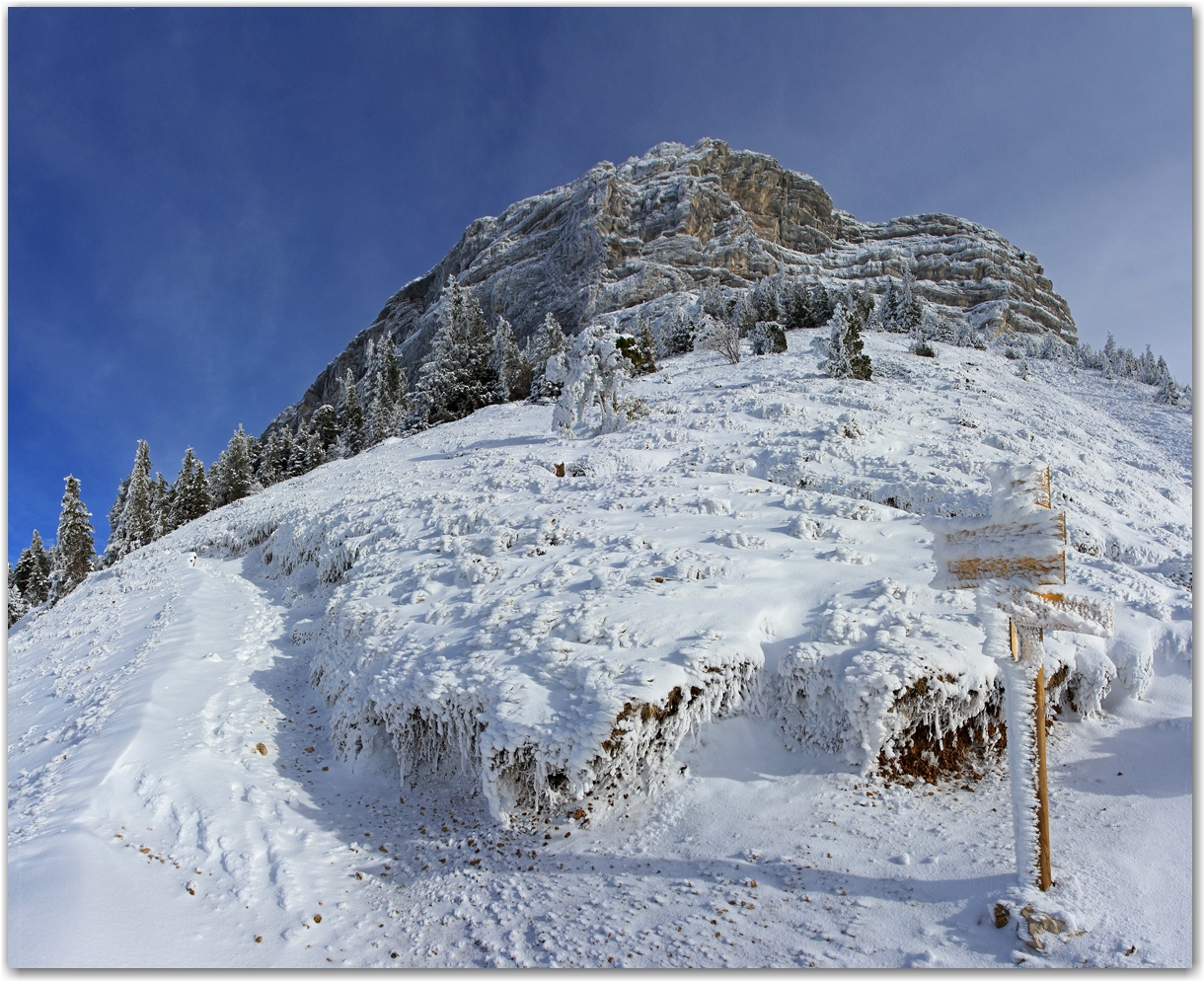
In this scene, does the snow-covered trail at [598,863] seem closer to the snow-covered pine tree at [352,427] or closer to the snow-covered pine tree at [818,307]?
the snow-covered pine tree at [352,427]

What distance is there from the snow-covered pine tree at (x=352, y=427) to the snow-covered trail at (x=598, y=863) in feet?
160

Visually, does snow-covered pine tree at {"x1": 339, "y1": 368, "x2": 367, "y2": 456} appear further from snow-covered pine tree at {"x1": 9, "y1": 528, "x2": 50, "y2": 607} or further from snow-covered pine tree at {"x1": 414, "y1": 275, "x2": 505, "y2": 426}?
snow-covered pine tree at {"x1": 9, "y1": 528, "x2": 50, "y2": 607}

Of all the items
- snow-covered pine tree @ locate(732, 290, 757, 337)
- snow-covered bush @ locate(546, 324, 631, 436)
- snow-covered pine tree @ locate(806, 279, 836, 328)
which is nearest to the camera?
snow-covered bush @ locate(546, 324, 631, 436)

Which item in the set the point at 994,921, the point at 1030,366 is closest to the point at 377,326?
the point at 1030,366

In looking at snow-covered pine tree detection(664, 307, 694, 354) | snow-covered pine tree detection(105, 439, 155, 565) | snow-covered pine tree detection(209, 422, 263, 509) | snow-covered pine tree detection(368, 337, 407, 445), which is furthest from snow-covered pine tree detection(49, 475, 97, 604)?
snow-covered pine tree detection(664, 307, 694, 354)

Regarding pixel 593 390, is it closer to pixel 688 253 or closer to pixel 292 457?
pixel 292 457

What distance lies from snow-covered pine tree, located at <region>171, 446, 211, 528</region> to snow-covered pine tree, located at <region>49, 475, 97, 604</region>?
9.05 meters

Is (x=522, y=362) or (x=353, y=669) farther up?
(x=522, y=362)

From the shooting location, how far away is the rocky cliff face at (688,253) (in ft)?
317

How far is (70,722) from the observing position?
883cm

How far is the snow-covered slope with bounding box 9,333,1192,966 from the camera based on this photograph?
16.4 feet

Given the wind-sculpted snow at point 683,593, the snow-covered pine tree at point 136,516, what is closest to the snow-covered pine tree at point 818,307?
the wind-sculpted snow at point 683,593

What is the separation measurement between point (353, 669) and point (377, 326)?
127621 millimetres

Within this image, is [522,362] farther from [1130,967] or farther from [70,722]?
[1130,967]
